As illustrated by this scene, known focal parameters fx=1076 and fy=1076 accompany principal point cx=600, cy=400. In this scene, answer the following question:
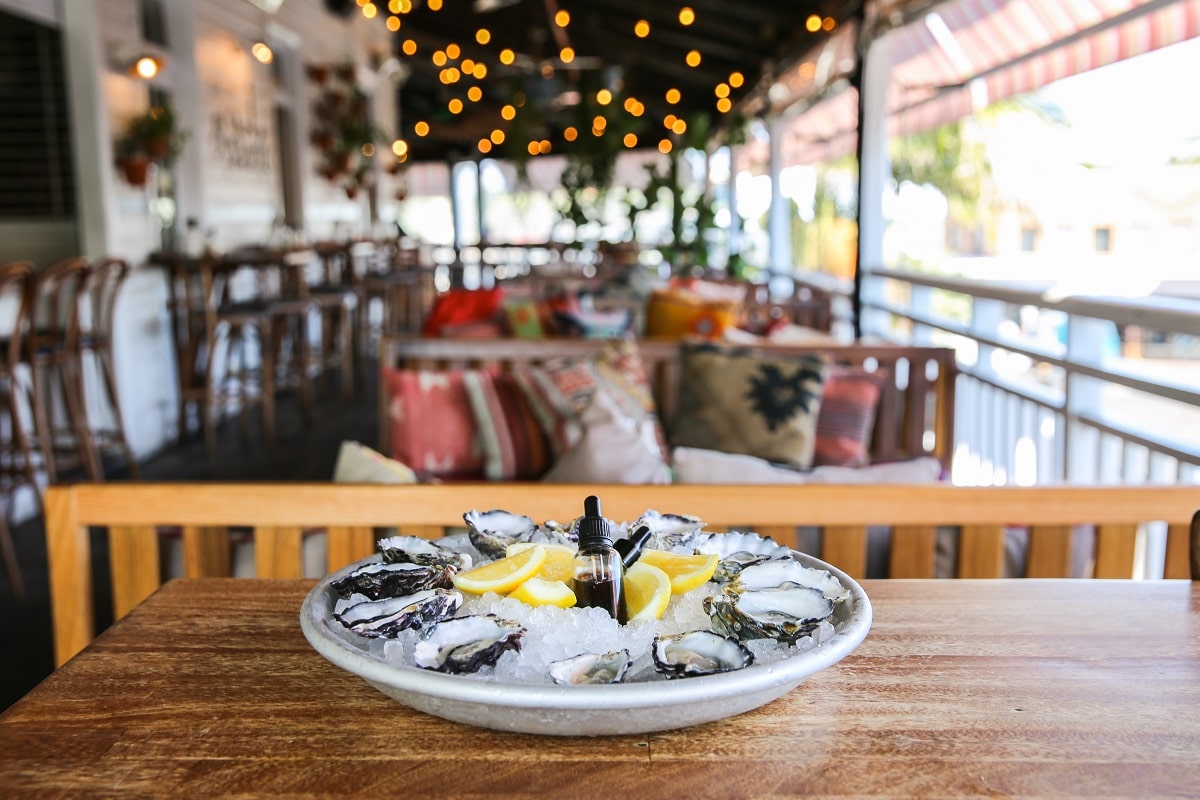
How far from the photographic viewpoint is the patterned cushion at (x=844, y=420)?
2.90 m

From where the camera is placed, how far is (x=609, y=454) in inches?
82.2

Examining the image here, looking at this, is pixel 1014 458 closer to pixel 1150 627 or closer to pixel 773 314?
pixel 773 314

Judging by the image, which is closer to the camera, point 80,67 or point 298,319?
point 80,67

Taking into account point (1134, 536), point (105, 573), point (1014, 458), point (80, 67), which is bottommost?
point (105, 573)

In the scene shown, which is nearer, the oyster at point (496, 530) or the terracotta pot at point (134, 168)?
the oyster at point (496, 530)

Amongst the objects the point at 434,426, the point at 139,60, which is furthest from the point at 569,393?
the point at 139,60

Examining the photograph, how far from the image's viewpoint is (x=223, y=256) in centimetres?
558

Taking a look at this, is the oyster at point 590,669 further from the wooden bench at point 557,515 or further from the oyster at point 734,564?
the wooden bench at point 557,515

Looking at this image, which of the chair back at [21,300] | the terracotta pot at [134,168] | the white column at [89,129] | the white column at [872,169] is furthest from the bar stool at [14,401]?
the white column at [872,169]

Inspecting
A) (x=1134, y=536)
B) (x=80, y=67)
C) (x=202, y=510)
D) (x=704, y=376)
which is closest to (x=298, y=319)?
(x=80, y=67)

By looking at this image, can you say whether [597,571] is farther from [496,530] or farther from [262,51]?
[262,51]

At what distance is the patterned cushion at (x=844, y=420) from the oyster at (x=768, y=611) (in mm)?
1975

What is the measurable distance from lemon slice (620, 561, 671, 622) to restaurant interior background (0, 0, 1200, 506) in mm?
1981

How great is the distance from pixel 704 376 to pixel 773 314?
231cm
